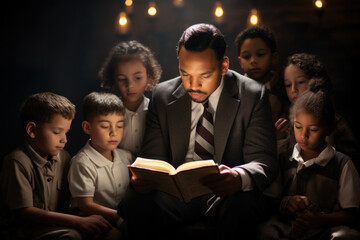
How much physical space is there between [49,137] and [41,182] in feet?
1.00

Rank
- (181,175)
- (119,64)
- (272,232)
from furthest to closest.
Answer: (119,64)
(272,232)
(181,175)

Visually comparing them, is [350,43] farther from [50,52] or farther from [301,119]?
[50,52]

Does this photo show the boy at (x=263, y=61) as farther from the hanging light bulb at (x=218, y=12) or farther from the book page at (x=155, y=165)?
the book page at (x=155, y=165)

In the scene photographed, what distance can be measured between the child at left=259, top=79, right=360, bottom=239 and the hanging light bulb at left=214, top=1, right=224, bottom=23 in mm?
1097

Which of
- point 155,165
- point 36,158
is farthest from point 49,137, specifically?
point 155,165

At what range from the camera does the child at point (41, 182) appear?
2.98 meters

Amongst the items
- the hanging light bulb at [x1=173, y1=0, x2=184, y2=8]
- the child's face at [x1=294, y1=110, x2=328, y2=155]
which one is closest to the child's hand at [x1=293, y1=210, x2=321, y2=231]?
the child's face at [x1=294, y1=110, x2=328, y2=155]

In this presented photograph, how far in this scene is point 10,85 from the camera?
3.94 metres

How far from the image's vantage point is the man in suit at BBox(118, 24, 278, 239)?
269 centimetres

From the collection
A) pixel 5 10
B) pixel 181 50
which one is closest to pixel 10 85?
pixel 5 10

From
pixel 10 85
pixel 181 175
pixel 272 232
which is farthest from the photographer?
pixel 10 85

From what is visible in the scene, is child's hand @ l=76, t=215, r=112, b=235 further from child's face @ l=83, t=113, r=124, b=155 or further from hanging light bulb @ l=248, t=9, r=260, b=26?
hanging light bulb @ l=248, t=9, r=260, b=26

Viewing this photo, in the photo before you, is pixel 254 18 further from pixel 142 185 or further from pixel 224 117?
pixel 142 185

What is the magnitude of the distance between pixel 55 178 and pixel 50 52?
1.29m
